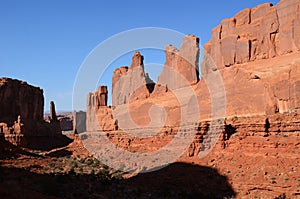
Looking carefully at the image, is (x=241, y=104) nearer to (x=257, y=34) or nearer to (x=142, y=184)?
(x=142, y=184)

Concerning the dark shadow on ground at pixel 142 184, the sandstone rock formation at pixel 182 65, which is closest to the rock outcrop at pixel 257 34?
the sandstone rock formation at pixel 182 65

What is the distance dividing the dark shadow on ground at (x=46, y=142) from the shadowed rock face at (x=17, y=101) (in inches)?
227

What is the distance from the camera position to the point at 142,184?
2122cm

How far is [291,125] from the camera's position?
1925cm

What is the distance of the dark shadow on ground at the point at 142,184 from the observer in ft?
53.6

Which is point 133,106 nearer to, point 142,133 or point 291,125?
point 142,133

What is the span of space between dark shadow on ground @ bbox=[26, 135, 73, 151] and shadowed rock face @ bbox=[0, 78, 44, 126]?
577 centimetres

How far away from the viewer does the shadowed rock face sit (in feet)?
214

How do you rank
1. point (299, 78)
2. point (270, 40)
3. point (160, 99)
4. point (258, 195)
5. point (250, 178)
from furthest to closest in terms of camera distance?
point (160, 99) → point (270, 40) → point (299, 78) → point (250, 178) → point (258, 195)

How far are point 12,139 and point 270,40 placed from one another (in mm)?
41981

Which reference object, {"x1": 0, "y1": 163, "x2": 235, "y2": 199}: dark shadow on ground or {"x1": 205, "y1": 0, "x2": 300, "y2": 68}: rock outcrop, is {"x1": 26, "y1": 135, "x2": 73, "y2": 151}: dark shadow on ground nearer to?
{"x1": 205, "y1": 0, "x2": 300, "y2": 68}: rock outcrop

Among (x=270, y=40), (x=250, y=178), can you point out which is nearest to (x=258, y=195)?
(x=250, y=178)

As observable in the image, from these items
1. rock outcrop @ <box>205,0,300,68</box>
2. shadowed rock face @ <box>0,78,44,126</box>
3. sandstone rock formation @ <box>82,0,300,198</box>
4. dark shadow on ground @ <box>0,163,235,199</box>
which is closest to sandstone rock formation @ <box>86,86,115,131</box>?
sandstone rock formation @ <box>82,0,300,198</box>

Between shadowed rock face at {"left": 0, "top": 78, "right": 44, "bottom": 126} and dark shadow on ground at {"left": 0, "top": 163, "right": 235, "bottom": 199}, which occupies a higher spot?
shadowed rock face at {"left": 0, "top": 78, "right": 44, "bottom": 126}
